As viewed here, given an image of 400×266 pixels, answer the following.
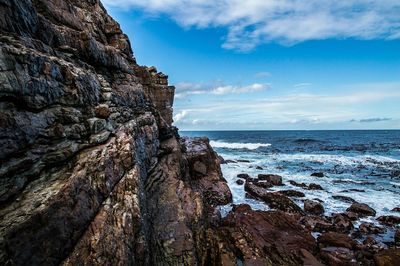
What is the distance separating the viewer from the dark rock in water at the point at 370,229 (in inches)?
682

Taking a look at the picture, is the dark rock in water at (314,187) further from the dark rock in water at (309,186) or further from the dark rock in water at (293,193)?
the dark rock in water at (293,193)

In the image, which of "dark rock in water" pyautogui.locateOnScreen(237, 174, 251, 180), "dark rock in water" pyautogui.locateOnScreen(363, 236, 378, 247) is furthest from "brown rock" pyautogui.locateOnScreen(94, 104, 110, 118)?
"dark rock in water" pyautogui.locateOnScreen(237, 174, 251, 180)

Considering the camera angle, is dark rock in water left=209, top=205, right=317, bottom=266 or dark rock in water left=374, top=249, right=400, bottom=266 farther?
dark rock in water left=374, top=249, right=400, bottom=266

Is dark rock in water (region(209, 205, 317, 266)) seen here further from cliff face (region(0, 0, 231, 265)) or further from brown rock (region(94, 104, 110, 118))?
brown rock (region(94, 104, 110, 118))

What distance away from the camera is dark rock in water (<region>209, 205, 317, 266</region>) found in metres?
12.3

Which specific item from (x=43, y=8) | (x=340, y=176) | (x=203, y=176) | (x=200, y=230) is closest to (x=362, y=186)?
(x=340, y=176)

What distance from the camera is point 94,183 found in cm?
921

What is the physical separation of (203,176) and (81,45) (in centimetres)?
1594

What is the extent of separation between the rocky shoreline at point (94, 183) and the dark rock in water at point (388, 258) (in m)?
0.07

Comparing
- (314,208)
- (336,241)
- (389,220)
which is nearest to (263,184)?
(314,208)

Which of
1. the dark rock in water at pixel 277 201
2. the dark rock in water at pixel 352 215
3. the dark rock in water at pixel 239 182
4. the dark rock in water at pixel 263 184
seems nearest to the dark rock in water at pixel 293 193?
the dark rock in water at pixel 263 184

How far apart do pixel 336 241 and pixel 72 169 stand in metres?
14.8

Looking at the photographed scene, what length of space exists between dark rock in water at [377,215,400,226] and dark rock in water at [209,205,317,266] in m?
7.92

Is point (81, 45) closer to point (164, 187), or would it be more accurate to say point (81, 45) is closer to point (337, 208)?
point (164, 187)
